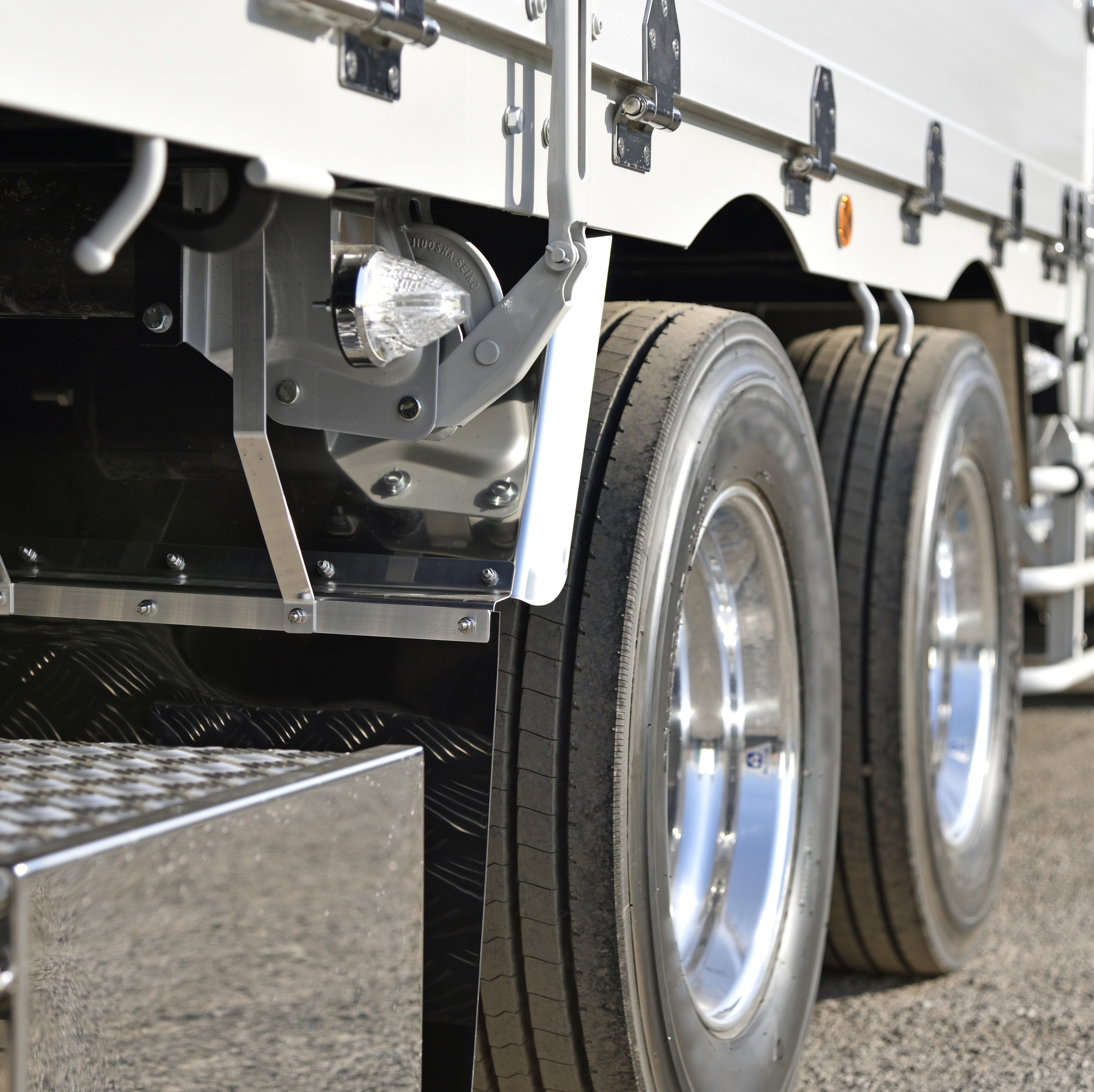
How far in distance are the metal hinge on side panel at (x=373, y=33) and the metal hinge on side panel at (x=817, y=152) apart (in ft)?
3.51

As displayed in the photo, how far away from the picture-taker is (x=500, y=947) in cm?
182

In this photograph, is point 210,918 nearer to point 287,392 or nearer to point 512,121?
point 287,392

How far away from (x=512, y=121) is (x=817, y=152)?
94cm

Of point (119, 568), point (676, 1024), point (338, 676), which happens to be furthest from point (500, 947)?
point (119, 568)

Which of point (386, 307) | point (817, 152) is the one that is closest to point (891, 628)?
point (817, 152)

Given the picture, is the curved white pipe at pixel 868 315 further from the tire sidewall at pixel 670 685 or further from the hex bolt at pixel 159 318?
the hex bolt at pixel 159 318

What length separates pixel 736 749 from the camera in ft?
8.10

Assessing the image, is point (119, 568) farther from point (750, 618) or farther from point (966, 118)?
point (966, 118)

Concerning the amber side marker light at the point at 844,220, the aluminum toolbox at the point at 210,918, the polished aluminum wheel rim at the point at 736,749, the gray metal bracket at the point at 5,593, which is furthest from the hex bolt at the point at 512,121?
the amber side marker light at the point at 844,220

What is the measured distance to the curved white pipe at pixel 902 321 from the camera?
2879mm

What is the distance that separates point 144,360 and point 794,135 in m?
1.09

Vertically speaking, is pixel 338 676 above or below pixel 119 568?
below

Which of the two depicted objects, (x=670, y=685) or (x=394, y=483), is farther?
(x=670, y=685)

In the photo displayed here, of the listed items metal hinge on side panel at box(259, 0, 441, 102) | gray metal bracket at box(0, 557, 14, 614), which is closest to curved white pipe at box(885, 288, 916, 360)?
metal hinge on side panel at box(259, 0, 441, 102)
